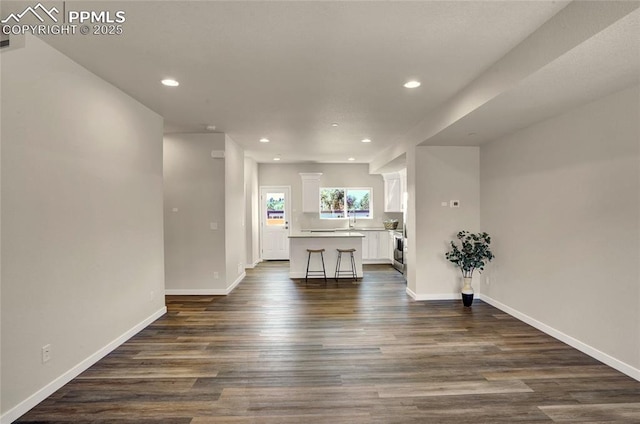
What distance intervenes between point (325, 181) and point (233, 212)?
373cm

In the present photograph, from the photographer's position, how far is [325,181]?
8.98m

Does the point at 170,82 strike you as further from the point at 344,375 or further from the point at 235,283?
the point at 235,283

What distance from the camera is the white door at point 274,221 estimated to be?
8891mm

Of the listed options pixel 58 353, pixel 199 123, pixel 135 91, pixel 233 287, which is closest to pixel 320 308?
pixel 233 287

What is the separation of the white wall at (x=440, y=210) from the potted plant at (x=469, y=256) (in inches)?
8.3

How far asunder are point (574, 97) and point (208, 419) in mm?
3975

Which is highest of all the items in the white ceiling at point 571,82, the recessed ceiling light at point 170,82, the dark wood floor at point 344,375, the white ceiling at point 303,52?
the recessed ceiling light at point 170,82

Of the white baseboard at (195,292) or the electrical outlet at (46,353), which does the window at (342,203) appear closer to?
the white baseboard at (195,292)

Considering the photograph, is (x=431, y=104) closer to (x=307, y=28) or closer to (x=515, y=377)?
(x=307, y=28)

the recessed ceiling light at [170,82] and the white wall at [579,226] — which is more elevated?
the recessed ceiling light at [170,82]

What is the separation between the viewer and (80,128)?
2.81 m

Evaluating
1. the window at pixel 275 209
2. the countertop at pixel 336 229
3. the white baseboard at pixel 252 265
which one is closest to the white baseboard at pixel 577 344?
the countertop at pixel 336 229

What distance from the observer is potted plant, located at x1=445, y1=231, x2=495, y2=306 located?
452cm

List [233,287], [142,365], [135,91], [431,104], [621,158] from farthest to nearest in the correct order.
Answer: [233,287] < [431,104] < [135,91] < [142,365] < [621,158]
